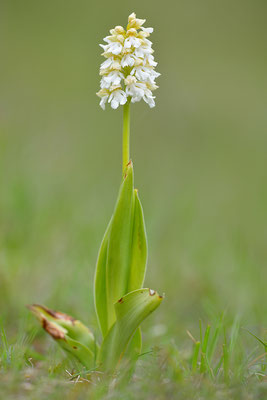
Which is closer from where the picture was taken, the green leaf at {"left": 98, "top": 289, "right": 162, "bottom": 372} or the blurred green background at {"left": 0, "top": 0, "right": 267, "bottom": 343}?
the green leaf at {"left": 98, "top": 289, "right": 162, "bottom": 372}

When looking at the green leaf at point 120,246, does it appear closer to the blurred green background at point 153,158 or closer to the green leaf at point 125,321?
the green leaf at point 125,321

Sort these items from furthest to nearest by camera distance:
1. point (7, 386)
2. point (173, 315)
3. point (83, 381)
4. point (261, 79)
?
point (261, 79) < point (173, 315) < point (83, 381) < point (7, 386)

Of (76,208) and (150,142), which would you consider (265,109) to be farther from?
(76,208)

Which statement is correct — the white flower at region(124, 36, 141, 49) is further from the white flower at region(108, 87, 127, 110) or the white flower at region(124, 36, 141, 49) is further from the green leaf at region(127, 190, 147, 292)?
the green leaf at region(127, 190, 147, 292)

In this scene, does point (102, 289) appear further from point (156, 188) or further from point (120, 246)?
point (156, 188)

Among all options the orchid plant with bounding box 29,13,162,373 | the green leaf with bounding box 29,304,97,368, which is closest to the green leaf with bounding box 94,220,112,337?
the orchid plant with bounding box 29,13,162,373

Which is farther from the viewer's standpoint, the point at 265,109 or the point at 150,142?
the point at 265,109

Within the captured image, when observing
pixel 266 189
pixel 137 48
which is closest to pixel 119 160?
pixel 266 189
